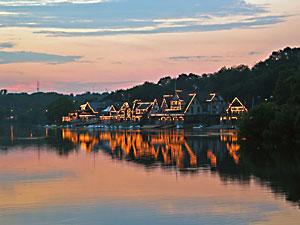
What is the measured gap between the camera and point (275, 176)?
103 ft

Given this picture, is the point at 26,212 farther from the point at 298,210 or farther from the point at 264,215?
the point at 298,210

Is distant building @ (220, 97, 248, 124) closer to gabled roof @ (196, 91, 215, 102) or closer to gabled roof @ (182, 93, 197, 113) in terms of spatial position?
gabled roof @ (196, 91, 215, 102)

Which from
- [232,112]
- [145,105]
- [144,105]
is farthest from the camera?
[144,105]

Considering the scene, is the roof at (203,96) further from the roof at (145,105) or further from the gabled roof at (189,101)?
the roof at (145,105)

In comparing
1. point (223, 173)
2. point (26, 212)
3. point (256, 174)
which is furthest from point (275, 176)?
point (26, 212)

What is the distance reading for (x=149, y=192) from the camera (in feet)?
85.2

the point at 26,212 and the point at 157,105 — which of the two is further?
the point at 157,105

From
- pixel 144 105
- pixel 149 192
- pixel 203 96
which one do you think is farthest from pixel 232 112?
pixel 149 192

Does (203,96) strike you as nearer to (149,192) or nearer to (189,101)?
(189,101)

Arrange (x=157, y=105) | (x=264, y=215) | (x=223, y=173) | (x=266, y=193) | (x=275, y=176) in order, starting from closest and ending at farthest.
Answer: (x=264, y=215), (x=266, y=193), (x=275, y=176), (x=223, y=173), (x=157, y=105)

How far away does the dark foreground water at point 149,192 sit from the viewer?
65.8 ft

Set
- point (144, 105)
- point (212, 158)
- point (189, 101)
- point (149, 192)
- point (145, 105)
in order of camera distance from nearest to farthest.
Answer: point (149, 192), point (212, 158), point (189, 101), point (145, 105), point (144, 105)

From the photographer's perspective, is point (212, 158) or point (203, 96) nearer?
point (212, 158)

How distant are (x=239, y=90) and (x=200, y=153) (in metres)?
114
